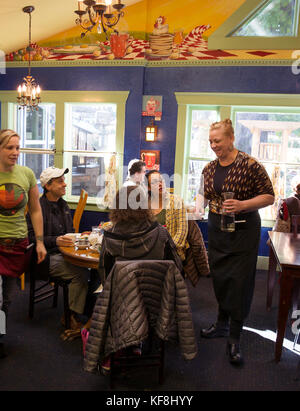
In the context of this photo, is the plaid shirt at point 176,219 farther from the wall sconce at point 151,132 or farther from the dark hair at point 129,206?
the wall sconce at point 151,132

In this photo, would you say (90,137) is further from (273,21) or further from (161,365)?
(161,365)

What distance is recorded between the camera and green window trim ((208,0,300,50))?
460cm

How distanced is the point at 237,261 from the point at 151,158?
2881 mm

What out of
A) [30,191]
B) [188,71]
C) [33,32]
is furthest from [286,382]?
[33,32]

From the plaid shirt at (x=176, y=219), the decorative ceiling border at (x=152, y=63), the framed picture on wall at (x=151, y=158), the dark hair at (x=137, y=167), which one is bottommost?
the plaid shirt at (x=176, y=219)

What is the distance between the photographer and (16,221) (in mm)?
2438

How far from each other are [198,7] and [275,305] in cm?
384

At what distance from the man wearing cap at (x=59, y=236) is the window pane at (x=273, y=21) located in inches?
126

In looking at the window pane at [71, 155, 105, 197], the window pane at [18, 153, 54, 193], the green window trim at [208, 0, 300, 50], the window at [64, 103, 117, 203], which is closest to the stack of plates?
the green window trim at [208, 0, 300, 50]

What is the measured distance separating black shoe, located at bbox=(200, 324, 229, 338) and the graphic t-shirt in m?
1.56

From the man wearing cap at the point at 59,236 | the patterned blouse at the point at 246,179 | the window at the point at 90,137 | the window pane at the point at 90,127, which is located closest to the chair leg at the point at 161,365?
the man wearing cap at the point at 59,236

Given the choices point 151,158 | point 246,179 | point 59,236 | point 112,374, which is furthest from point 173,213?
point 151,158

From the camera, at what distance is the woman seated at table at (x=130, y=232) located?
83.7 inches

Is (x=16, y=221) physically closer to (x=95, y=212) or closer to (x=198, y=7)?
(x=95, y=212)
